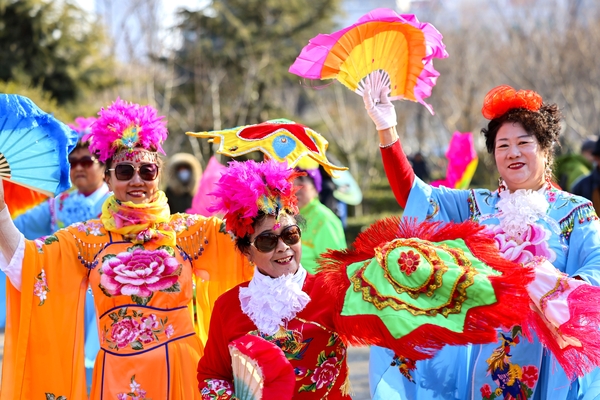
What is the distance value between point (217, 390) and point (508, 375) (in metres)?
1.21

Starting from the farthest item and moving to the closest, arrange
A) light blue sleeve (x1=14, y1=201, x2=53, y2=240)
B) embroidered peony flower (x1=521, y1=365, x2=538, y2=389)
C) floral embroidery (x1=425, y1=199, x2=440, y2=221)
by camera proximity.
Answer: light blue sleeve (x1=14, y1=201, x2=53, y2=240) < floral embroidery (x1=425, y1=199, x2=440, y2=221) < embroidered peony flower (x1=521, y1=365, x2=538, y2=389)

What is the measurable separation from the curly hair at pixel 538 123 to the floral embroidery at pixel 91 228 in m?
1.67

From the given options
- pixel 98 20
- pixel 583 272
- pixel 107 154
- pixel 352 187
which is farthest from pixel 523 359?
pixel 98 20

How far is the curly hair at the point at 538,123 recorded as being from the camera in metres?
3.02

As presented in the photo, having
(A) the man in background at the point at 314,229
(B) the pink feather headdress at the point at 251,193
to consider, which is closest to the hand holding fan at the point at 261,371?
(B) the pink feather headdress at the point at 251,193

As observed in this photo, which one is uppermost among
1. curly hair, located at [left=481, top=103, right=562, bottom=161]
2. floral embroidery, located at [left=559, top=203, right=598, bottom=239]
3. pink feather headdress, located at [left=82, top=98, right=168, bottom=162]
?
pink feather headdress, located at [left=82, top=98, right=168, bottom=162]

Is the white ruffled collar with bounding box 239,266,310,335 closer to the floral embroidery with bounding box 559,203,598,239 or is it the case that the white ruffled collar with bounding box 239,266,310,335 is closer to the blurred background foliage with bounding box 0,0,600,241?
the floral embroidery with bounding box 559,203,598,239

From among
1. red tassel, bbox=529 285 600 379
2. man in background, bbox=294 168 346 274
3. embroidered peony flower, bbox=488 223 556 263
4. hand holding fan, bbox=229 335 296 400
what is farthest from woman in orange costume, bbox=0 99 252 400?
man in background, bbox=294 168 346 274

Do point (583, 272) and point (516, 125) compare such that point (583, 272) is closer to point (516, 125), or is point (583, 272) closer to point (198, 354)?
point (516, 125)

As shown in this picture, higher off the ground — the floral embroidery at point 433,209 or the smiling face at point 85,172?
the smiling face at point 85,172

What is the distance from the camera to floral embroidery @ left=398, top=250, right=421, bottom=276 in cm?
219

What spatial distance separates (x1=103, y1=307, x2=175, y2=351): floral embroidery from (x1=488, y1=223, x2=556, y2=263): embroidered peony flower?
4.59 feet

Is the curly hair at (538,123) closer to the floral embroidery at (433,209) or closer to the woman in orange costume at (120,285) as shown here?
the floral embroidery at (433,209)

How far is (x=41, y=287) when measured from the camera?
3137 millimetres
